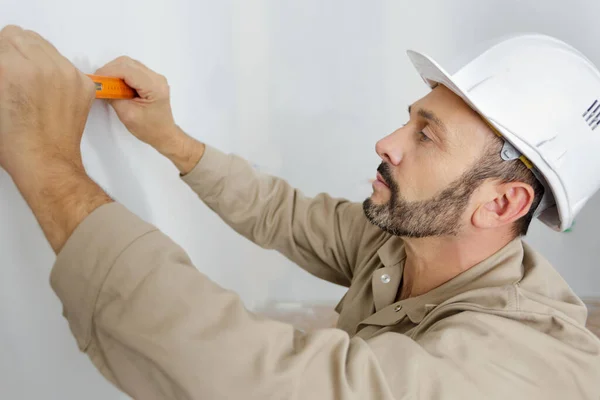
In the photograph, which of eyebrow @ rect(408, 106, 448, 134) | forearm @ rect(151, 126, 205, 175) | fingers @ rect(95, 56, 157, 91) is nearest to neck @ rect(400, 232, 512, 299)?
eyebrow @ rect(408, 106, 448, 134)

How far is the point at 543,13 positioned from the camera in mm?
1913

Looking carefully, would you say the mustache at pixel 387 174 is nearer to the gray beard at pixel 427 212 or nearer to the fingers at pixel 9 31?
→ the gray beard at pixel 427 212

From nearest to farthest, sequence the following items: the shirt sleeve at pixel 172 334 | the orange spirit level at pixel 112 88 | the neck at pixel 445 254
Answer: the shirt sleeve at pixel 172 334
the orange spirit level at pixel 112 88
the neck at pixel 445 254

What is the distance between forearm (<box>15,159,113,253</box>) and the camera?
66 centimetres

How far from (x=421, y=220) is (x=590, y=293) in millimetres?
1569

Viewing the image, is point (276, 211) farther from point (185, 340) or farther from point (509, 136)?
point (185, 340)

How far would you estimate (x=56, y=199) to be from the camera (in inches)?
26.1

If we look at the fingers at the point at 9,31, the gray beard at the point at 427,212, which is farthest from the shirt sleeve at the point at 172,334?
the gray beard at the point at 427,212

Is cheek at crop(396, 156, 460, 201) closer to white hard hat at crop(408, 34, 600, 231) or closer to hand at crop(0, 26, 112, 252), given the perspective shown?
white hard hat at crop(408, 34, 600, 231)

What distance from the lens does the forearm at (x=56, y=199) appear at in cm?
66

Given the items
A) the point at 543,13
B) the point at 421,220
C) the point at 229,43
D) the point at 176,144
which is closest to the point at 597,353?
the point at 421,220

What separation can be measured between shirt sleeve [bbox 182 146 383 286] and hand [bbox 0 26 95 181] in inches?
20.1

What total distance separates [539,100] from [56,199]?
2.66 feet

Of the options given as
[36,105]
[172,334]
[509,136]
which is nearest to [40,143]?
[36,105]
